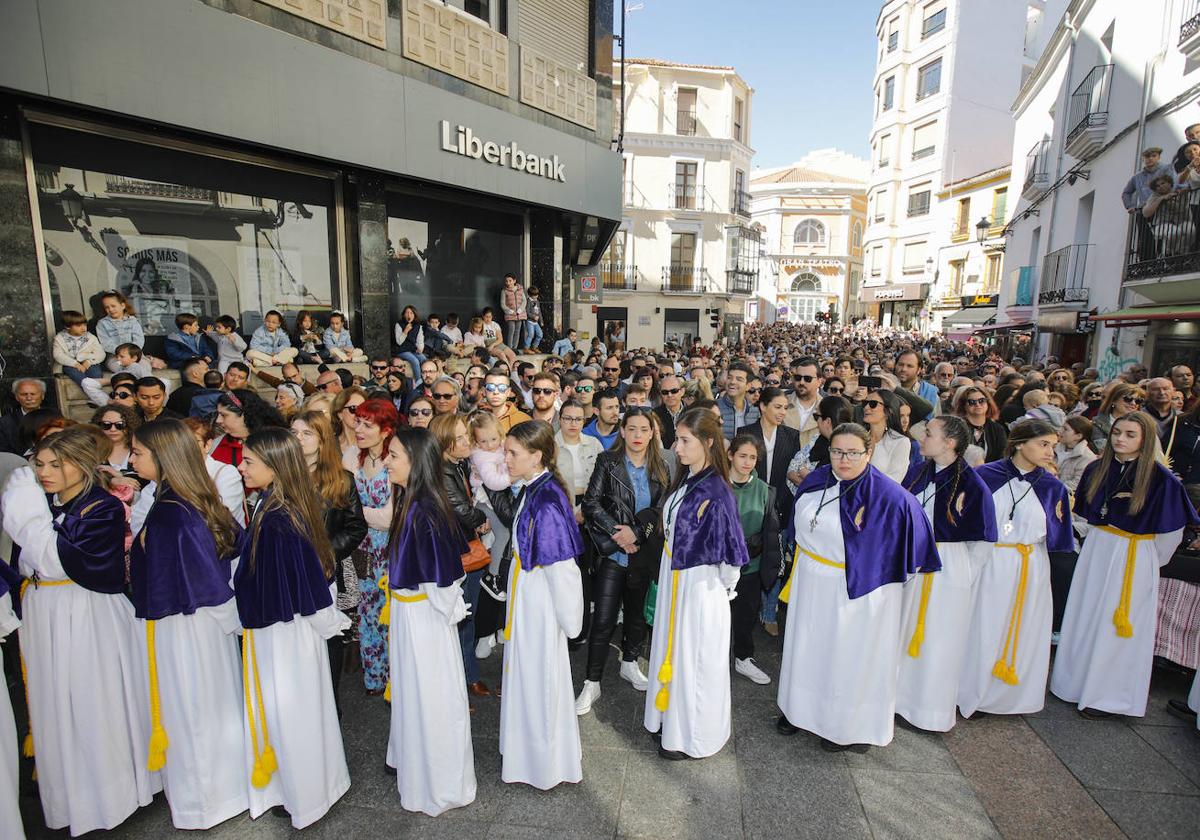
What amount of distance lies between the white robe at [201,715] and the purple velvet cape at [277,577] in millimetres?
241

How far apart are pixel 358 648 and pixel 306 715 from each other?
1890 mm

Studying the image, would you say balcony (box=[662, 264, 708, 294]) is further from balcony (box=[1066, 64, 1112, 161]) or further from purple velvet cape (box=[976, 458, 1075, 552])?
purple velvet cape (box=[976, 458, 1075, 552])

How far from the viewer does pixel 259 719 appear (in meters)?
3.18

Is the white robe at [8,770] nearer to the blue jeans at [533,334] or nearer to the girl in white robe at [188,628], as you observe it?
the girl in white robe at [188,628]

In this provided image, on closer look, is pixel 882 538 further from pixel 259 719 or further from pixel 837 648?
pixel 259 719

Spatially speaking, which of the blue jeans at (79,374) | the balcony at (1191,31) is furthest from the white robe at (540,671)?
the balcony at (1191,31)

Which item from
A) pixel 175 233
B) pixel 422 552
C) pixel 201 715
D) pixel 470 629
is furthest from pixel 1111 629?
pixel 175 233

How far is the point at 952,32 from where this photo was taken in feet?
115

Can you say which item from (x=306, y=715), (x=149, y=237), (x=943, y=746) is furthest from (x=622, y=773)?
(x=149, y=237)

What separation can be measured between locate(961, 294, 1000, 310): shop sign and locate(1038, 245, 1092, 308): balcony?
10.4 meters

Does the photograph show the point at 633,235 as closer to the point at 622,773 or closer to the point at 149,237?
the point at 149,237

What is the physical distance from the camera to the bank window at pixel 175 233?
8.20 metres

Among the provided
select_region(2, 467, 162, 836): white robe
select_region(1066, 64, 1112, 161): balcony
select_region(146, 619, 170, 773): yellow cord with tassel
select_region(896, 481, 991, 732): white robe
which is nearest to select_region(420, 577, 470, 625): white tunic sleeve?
select_region(146, 619, 170, 773): yellow cord with tassel

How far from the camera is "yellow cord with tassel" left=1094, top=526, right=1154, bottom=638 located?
13.7ft
